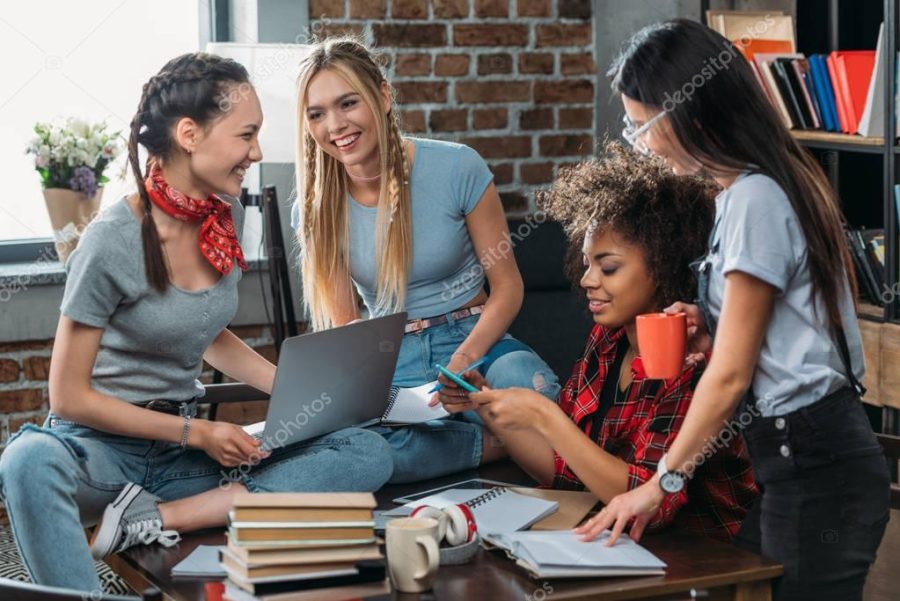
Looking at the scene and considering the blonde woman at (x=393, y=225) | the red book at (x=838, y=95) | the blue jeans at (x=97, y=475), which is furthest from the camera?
the red book at (x=838, y=95)

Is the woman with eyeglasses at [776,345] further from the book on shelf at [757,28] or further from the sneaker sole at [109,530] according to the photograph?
the book on shelf at [757,28]

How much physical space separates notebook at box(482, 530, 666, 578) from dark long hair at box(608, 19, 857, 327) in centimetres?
42

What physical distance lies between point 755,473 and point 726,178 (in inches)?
16.7

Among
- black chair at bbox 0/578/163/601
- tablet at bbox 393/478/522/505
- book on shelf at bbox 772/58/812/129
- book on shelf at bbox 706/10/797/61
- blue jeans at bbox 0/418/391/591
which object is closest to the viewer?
black chair at bbox 0/578/163/601

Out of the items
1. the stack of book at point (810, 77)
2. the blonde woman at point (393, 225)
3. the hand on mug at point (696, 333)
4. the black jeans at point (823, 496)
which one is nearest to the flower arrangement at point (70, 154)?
the blonde woman at point (393, 225)

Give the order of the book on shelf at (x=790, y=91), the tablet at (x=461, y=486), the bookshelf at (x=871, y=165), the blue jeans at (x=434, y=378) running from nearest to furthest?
the tablet at (x=461, y=486) < the blue jeans at (x=434, y=378) < the bookshelf at (x=871, y=165) < the book on shelf at (x=790, y=91)

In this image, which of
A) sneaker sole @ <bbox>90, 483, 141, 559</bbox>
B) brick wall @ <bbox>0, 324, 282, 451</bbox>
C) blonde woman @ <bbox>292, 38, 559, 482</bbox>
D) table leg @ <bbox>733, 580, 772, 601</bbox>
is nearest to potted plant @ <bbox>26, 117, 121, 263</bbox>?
brick wall @ <bbox>0, 324, 282, 451</bbox>

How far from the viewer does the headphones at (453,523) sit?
1.65m

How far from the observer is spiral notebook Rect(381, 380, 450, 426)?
2.20 metres

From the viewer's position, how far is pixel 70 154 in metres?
3.41

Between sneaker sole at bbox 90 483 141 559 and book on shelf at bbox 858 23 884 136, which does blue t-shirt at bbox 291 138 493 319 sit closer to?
sneaker sole at bbox 90 483 141 559

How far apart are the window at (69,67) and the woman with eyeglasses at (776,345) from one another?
2316 millimetres

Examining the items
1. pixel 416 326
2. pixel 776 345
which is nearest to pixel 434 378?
pixel 416 326

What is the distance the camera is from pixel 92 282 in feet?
6.26
